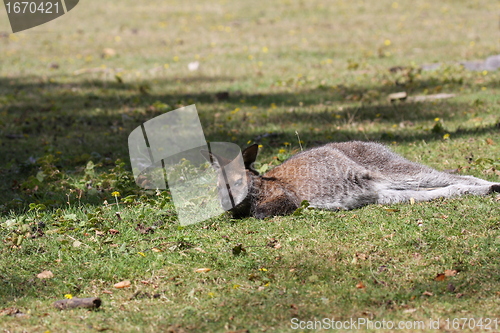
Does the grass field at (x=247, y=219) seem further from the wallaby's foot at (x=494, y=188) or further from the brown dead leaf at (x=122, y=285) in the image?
the wallaby's foot at (x=494, y=188)

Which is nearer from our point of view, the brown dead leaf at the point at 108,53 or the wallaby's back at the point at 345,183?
the wallaby's back at the point at 345,183

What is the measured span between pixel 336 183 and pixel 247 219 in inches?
40.9

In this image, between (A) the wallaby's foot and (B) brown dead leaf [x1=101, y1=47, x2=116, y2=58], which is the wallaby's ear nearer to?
(A) the wallaby's foot

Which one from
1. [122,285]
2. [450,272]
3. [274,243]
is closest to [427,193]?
[450,272]

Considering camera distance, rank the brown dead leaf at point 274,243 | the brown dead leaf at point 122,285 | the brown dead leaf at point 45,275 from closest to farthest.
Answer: the brown dead leaf at point 122,285 → the brown dead leaf at point 45,275 → the brown dead leaf at point 274,243

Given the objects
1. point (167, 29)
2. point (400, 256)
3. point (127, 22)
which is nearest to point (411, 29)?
point (167, 29)

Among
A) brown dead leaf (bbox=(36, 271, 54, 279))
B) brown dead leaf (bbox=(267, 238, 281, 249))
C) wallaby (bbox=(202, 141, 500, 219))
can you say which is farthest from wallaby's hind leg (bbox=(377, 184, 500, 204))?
brown dead leaf (bbox=(36, 271, 54, 279))

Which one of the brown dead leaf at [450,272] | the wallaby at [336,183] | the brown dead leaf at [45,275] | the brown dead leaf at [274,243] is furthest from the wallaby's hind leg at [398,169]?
the brown dead leaf at [45,275]

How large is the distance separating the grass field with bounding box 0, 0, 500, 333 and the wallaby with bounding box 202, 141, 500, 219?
18cm

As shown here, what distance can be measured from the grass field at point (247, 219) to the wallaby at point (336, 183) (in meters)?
0.18

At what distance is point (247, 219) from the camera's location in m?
5.71

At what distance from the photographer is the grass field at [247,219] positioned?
4.09m

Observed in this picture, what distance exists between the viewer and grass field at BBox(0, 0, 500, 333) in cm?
409

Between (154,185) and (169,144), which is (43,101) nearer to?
(169,144)
